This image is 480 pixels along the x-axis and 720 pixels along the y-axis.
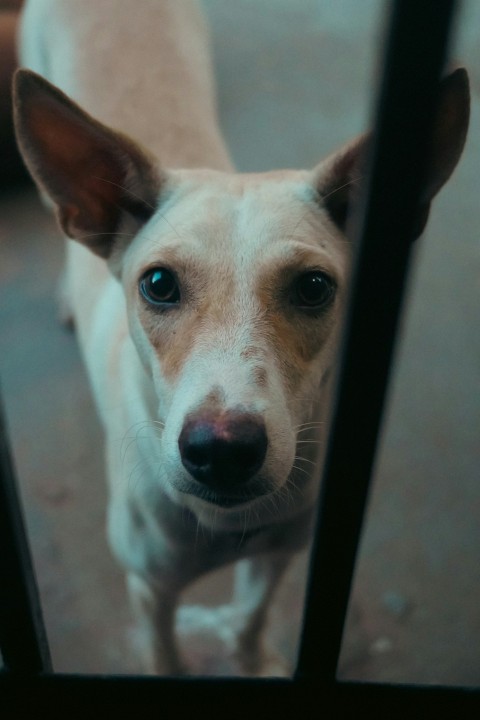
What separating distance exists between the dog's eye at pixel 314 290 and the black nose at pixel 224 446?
0.35 meters

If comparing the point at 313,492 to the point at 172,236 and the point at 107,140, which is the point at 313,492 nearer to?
the point at 172,236

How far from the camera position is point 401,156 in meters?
0.71

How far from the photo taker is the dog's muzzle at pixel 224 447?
3.59 ft

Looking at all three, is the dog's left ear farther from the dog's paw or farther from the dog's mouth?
the dog's paw

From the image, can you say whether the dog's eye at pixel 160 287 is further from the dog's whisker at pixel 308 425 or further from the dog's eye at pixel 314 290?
the dog's whisker at pixel 308 425

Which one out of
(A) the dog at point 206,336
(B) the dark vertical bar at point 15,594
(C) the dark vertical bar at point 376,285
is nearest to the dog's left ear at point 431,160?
(A) the dog at point 206,336

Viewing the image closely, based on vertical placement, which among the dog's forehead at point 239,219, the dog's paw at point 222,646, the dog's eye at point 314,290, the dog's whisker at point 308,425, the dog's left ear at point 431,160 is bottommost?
the dog's paw at point 222,646

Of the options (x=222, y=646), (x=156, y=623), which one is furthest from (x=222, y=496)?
(x=222, y=646)

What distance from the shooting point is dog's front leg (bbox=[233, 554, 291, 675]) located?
196 centimetres

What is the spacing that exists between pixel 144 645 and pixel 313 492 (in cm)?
85

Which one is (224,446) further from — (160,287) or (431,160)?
(431,160)

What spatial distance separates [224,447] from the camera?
110 cm

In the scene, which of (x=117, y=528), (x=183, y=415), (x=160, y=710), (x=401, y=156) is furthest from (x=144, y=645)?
(x=401, y=156)

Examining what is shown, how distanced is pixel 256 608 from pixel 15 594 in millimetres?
1088
